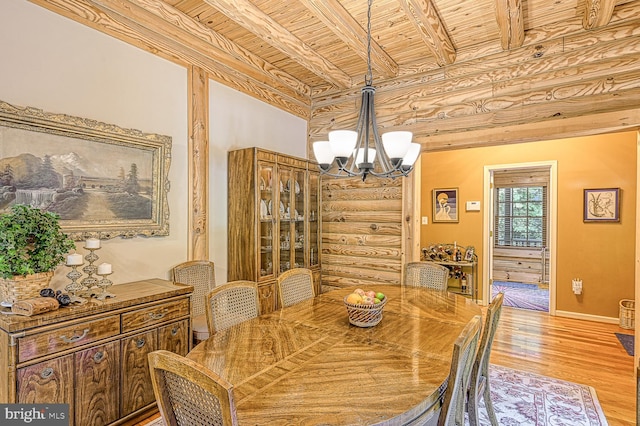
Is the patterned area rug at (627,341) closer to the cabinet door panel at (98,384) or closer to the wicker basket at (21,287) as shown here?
the cabinet door panel at (98,384)

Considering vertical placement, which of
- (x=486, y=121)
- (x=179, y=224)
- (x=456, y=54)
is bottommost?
(x=179, y=224)

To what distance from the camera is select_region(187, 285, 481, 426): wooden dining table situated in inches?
45.8

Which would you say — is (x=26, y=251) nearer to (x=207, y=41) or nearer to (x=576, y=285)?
(x=207, y=41)

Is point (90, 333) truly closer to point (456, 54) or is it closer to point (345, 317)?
point (345, 317)

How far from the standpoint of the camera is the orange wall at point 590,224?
4.52 meters

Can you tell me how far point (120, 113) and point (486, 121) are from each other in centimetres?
335

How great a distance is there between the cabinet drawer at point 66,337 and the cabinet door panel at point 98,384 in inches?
2.9

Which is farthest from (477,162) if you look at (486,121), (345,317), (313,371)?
(313,371)

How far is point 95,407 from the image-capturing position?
80.3 inches

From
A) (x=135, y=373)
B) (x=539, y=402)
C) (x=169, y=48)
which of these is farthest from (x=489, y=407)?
(x=169, y=48)

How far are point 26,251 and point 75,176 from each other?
660 mm

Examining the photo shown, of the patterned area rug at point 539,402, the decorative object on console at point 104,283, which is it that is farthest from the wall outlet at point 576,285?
the decorative object on console at point 104,283

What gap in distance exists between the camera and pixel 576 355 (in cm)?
353

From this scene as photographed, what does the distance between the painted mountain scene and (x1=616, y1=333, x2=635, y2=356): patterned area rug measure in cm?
499
